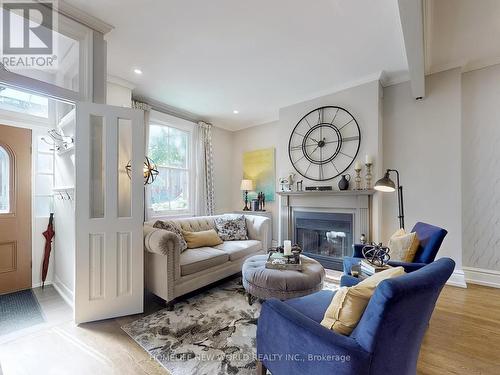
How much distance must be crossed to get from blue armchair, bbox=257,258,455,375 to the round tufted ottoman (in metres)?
0.93

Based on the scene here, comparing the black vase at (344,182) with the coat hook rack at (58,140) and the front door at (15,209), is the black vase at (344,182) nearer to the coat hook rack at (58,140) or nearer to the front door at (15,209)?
the coat hook rack at (58,140)

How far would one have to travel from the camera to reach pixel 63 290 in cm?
278

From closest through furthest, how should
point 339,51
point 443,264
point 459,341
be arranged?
point 443,264
point 459,341
point 339,51

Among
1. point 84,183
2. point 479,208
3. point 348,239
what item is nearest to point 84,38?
point 84,183

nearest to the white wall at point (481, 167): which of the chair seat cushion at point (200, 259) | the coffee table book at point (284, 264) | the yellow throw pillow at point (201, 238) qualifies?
the coffee table book at point (284, 264)

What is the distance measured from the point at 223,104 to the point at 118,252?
300 centimetres

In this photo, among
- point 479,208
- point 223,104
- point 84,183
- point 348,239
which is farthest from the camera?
point 223,104

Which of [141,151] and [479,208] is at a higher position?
[141,151]

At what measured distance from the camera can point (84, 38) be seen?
2307mm

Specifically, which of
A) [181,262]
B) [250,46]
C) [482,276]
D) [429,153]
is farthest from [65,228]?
[482,276]

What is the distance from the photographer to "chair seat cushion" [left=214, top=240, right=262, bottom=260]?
3180mm

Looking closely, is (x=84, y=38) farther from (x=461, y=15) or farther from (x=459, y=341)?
(x=459, y=341)

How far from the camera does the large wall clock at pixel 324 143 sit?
3.56 meters

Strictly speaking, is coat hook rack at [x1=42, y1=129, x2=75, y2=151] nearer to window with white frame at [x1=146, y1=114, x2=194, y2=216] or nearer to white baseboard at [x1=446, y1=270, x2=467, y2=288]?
window with white frame at [x1=146, y1=114, x2=194, y2=216]
